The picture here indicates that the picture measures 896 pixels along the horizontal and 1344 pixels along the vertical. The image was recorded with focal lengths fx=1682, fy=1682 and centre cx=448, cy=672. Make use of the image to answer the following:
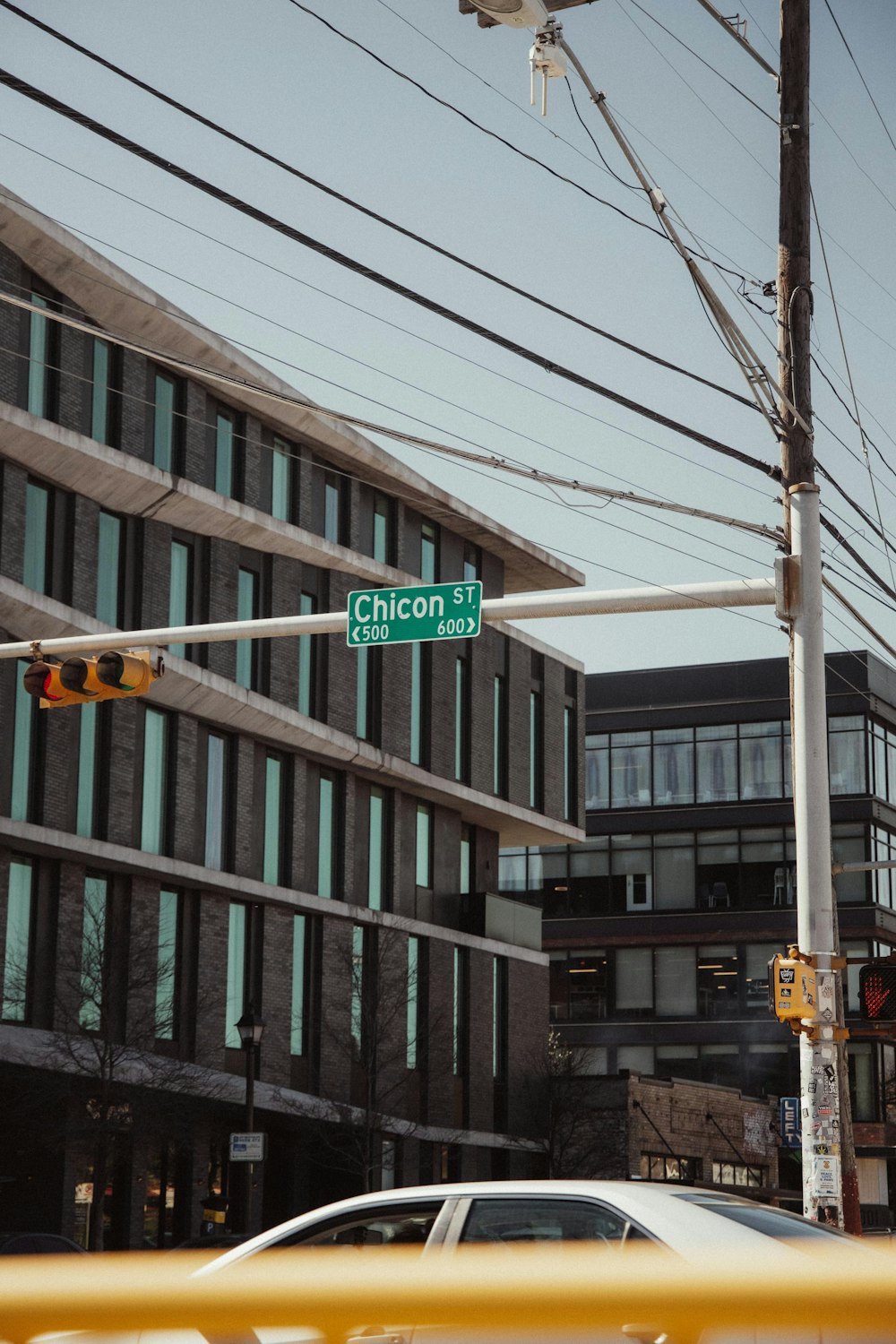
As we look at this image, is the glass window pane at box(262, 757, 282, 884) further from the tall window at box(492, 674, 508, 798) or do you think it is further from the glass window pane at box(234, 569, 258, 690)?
the tall window at box(492, 674, 508, 798)

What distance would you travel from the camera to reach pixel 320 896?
138ft

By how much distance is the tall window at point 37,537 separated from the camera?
35.4 meters

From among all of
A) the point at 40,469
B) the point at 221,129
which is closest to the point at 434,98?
the point at 221,129

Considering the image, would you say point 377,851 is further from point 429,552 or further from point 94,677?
point 94,677

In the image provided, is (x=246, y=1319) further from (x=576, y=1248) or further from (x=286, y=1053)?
(x=286, y=1053)

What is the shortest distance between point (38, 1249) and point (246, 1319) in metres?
23.3

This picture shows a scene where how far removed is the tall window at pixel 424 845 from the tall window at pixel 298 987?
537 centimetres

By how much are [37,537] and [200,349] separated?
6275 mm

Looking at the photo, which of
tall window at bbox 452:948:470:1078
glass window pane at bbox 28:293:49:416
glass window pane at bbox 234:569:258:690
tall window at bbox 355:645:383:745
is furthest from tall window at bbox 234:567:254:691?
tall window at bbox 452:948:470:1078

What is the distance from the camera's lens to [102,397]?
3741 centimetres

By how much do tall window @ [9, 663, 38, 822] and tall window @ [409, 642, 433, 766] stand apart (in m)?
13.6

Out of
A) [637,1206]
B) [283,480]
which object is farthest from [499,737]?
[637,1206]

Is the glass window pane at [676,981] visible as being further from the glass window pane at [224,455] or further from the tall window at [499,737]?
the glass window pane at [224,455]

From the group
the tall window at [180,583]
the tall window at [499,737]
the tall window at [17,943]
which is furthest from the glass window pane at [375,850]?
the tall window at [17,943]
